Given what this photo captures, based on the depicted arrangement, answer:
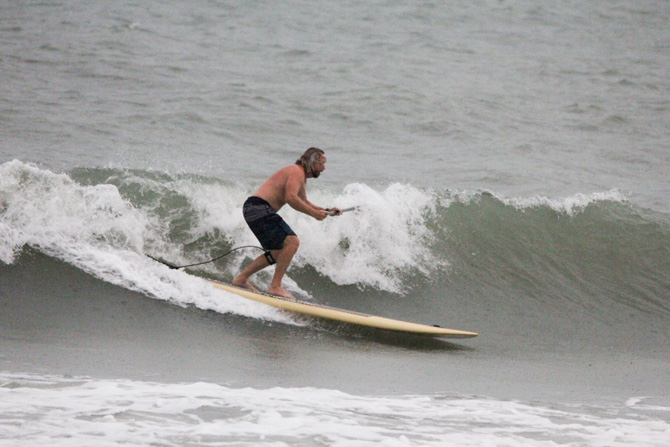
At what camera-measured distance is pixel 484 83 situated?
18562mm

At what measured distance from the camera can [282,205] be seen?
24.2 ft

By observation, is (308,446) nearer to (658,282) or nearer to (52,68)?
(658,282)

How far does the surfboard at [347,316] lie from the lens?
711 centimetres

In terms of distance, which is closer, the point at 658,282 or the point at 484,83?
the point at 658,282

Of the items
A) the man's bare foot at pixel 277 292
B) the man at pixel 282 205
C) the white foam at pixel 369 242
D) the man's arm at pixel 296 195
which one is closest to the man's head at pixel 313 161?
the man at pixel 282 205

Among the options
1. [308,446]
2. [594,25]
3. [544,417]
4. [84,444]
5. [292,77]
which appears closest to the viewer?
[84,444]

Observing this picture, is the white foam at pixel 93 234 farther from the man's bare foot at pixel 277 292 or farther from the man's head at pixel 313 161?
the man's head at pixel 313 161

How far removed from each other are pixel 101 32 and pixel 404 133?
27.3 ft

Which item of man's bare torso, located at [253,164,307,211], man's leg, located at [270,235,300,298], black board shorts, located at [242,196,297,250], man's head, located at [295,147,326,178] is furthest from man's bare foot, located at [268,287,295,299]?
man's head, located at [295,147,326,178]

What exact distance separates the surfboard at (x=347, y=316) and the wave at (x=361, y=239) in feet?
0.52

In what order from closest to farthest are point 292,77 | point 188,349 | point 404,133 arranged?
point 188,349 → point 404,133 → point 292,77

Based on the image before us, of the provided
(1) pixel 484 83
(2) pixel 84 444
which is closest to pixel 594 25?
(1) pixel 484 83

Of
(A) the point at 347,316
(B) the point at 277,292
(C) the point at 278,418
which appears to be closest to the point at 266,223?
(B) the point at 277,292

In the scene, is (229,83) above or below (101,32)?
below
